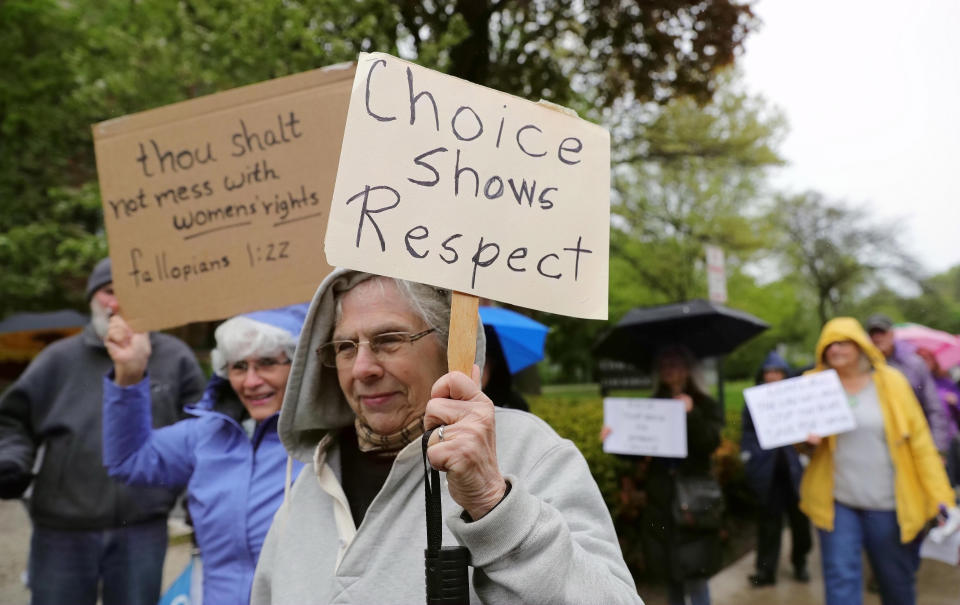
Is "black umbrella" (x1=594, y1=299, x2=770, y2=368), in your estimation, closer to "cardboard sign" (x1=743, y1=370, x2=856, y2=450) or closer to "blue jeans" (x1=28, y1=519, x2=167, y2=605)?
"cardboard sign" (x1=743, y1=370, x2=856, y2=450)

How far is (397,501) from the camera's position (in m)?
1.60

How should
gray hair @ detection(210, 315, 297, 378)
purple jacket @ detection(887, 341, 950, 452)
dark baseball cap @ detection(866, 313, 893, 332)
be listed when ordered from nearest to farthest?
gray hair @ detection(210, 315, 297, 378)
purple jacket @ detection(887, 341, 950, 452)
dark baseball cap @ detection(866, 313, 893, 332)

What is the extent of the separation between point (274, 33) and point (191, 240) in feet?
16.7

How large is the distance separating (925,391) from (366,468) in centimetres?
531

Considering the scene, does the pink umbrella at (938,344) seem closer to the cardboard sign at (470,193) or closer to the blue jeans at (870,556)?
the blue jeans at (870,556)

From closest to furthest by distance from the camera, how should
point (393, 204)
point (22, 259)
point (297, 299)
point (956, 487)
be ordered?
point (393, 204) → point (297, 299) → point (956, 487) → point (22, 259)

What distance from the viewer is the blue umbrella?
400 centimetres

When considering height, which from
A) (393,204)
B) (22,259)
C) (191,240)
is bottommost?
(393,204)

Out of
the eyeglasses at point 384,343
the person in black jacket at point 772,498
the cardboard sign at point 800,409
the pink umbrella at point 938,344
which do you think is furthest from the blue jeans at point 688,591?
the pink umbrella at point 938,344

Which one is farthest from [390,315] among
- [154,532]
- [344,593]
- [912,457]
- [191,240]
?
[912,457]

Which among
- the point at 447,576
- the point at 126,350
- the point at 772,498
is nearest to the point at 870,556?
the point at 772,498

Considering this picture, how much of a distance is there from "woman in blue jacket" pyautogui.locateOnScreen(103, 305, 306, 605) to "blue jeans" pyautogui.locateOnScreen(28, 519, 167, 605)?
130 cm

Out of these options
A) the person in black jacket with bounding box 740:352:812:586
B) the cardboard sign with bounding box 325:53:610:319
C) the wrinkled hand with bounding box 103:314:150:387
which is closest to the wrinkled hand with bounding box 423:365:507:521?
the cardboard sign with bounding box 325:53:610:319

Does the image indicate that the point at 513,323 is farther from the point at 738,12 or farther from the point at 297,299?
the point at 738,12
